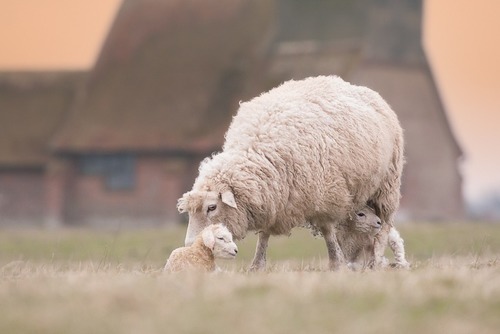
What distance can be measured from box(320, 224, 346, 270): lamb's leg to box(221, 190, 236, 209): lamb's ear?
134 centimetres

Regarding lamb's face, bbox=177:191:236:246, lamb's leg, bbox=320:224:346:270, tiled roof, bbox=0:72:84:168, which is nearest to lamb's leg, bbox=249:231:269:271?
lamb's leg, bbox=320:224:346:270

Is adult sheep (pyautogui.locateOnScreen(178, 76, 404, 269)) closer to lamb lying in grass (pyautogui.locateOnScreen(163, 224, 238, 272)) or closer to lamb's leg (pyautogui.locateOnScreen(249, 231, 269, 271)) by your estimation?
lamb's leg (pyautogui.locateOnScreen(249, 231, 269, 271))

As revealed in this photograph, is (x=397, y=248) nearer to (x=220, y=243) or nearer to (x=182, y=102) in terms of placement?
(x=220, y=243)

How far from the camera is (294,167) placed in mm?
11531

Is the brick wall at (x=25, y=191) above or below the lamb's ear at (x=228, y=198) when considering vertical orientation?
above

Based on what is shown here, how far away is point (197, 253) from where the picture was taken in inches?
416

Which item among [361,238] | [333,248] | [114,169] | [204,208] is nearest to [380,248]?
[361,238]

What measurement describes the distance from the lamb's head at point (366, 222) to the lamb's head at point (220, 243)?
2546mm

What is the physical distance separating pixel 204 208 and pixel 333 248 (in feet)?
5.44

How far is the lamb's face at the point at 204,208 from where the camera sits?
11.0m

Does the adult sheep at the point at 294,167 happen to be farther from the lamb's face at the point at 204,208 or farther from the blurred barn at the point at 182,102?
the blurred barn at the point at 182,102

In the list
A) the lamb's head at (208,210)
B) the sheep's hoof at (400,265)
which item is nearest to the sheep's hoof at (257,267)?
the lamb's head at (208,210)

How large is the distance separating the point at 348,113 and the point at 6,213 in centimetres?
3128

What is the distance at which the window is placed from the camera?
129ft
